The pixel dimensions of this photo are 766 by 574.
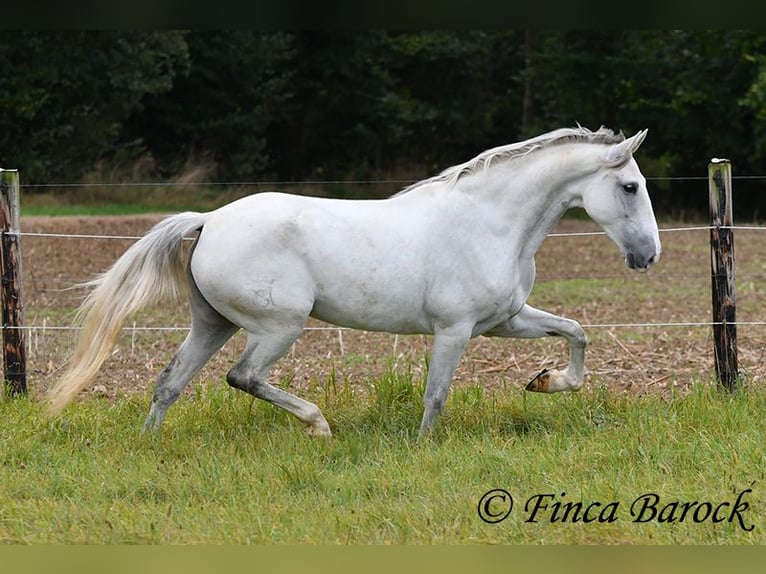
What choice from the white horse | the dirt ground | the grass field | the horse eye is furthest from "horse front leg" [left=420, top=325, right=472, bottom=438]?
the horse eye

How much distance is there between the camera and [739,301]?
12.6 m

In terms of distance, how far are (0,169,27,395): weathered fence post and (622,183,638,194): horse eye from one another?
4220 millimetres

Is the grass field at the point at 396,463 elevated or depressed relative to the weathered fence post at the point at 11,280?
depressed

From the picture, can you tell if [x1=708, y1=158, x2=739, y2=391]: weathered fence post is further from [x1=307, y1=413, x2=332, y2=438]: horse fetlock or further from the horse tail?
the horse tail

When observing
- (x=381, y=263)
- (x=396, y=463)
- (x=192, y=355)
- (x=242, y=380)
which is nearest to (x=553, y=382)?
(x=381, y=263)

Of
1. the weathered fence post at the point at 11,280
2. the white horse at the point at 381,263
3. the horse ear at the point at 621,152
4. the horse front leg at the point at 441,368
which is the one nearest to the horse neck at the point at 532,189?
the white horse at the point at 381,263

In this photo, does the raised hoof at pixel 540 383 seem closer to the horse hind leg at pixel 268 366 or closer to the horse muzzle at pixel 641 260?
the horse muzzle at pixel 641 260

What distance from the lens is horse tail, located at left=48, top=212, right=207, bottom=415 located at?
6.23 meters

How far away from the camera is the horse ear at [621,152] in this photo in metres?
6.14

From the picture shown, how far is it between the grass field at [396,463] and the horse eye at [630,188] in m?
1.27

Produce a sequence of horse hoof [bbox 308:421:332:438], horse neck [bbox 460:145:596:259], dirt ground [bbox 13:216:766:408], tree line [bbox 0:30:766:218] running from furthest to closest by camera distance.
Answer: tree line [bbox 0:30:766:218]
dirt ground [bbox 13:216:766:408]
horse neck [bbox 460:145:596:259]
horse hoof [bbox 308:421:332:438]

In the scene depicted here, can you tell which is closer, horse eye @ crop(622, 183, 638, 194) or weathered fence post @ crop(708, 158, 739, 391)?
horse eye @ crop(622, 183, 638, 194)

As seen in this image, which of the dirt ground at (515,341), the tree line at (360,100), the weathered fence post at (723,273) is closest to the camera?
the weathered fence post at (723,273)

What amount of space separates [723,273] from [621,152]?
1.68 m
